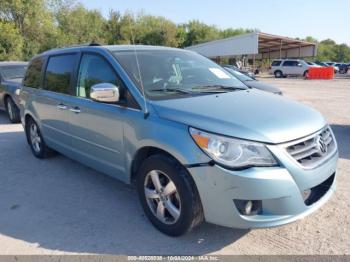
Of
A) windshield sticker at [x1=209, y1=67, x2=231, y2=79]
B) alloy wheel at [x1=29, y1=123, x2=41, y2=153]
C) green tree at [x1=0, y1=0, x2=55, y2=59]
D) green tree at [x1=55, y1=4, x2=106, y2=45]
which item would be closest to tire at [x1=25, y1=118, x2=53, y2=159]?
alloy wheel at [x1=29, y1=123, x2=41, y2=153]

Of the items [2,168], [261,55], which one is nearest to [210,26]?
[261,55]

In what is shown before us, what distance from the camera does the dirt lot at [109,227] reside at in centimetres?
318

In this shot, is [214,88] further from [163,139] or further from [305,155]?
[305,155]

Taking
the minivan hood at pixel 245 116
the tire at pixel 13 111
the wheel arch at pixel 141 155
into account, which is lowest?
the tire at pixel 13 111

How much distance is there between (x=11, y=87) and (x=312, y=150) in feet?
28.4

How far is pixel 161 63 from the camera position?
412 centimetres

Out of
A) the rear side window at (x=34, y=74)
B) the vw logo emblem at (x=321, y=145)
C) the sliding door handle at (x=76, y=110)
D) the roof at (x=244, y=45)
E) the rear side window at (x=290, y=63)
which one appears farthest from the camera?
the roof at (x=244, y=45)

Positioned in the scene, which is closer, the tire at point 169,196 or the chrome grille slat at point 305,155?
the chrome grille slat at point 305,155

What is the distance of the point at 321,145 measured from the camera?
3.19m

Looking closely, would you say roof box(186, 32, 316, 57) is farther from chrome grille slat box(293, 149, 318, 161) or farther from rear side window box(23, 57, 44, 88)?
chrome grille slat box(293, 149, 318, 161)

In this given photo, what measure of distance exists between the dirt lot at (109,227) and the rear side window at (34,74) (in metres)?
1.61

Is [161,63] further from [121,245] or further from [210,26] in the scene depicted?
[210,26]

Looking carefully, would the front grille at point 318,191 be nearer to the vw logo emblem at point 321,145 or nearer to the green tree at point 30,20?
the vw logo emblem at point 321,145

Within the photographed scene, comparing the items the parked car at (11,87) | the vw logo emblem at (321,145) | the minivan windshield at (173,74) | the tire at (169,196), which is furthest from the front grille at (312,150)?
the parked car at (11,87)
